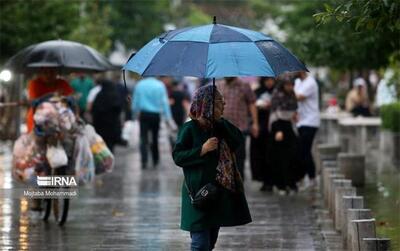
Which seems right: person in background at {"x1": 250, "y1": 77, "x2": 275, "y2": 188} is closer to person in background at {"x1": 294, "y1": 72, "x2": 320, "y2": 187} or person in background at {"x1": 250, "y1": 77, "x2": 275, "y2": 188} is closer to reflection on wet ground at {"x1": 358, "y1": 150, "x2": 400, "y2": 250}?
person in background at {"x1": 294, "y1": 72, "x2": 320, "y2": 187}

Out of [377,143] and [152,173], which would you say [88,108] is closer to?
[152,173]


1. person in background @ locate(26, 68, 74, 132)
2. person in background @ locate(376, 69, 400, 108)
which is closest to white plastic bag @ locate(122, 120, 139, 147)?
person in background @ locate(376, 69, 400, 108)

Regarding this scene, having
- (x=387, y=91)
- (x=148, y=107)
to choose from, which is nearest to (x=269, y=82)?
(x=148, y=107)

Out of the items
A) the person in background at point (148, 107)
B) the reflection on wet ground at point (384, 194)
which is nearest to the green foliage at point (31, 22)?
the person in background at point (148, 107)

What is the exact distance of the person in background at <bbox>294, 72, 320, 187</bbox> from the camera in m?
16.7

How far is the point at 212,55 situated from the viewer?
8984mm

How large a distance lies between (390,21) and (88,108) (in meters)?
14.2

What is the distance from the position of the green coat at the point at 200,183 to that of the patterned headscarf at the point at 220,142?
5 centimetres

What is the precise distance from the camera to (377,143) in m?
25.7

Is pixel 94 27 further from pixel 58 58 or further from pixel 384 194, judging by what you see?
pixel 58 58

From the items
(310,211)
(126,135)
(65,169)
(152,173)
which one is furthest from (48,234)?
(126,135)

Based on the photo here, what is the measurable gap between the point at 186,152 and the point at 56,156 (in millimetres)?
4511

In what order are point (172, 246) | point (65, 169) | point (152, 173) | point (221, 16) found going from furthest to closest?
point (221, 16) → point (152, 173) → point (65, 169) → point (172, 246)

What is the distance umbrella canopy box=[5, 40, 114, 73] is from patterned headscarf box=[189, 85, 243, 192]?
16.1 feet
